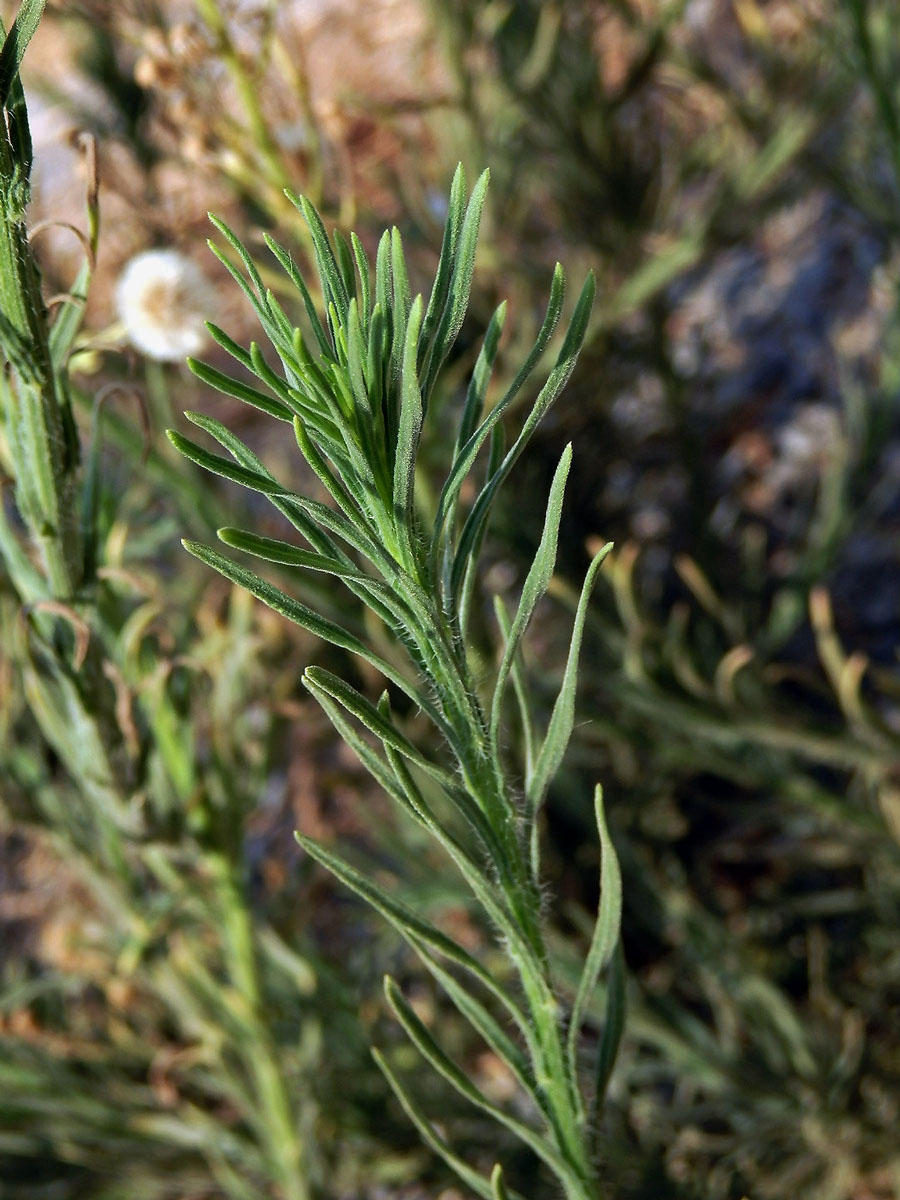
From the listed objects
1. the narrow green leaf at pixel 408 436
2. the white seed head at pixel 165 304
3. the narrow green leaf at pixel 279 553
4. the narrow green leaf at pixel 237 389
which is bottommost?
the narrow green leaf at pixel 279 553

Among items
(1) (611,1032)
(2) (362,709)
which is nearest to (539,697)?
(1) (611,1032)

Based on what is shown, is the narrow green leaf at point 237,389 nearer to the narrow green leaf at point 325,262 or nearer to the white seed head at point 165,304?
the narrow green leaf at point 325,262

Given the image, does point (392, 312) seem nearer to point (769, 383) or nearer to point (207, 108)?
point (207, 108)

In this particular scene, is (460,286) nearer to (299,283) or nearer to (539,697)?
(299,283)

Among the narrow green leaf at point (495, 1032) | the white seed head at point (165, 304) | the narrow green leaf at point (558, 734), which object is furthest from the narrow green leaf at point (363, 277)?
the white seed head at point (165, 304)

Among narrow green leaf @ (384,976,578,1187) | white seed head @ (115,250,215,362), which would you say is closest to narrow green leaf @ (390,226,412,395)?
narrow green leaf @ (384,976,578,1187)


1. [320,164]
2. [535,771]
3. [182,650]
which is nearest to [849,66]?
[320,164]
